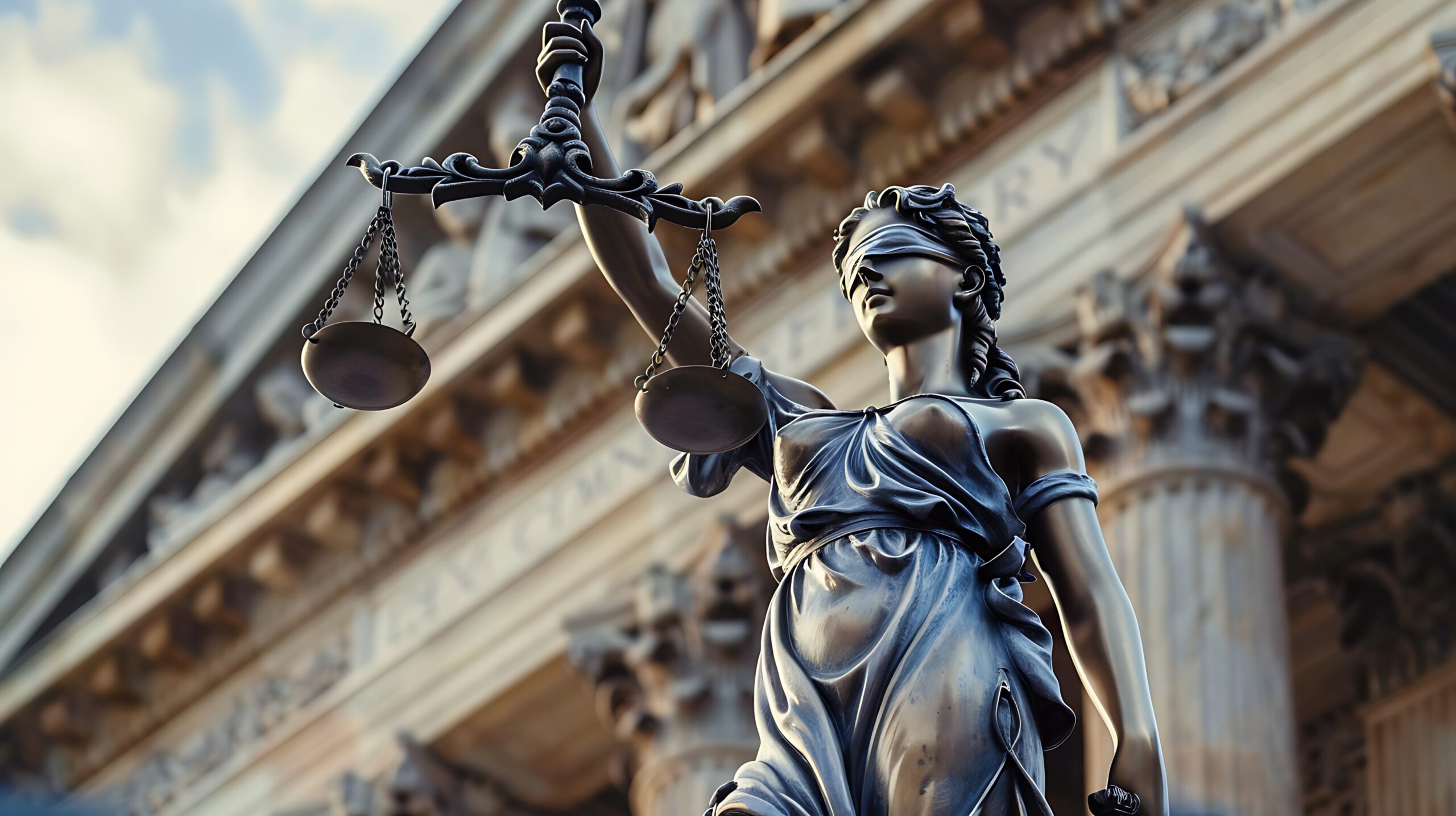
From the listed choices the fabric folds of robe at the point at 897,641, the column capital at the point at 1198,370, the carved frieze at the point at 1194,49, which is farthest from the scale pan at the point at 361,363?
the carved frieze at the point at 1194,49

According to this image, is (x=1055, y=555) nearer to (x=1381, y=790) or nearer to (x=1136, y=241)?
(x=1136, y=241)

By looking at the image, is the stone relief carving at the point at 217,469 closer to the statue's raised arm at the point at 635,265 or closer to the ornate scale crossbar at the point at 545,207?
the ornate scale crossbar at the point at 545,207

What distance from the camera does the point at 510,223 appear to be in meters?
16.7

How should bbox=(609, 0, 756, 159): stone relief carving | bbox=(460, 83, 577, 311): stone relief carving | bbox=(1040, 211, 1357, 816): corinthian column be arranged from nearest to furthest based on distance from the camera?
bbox=(1040, 211, 1357, 816): corinthian column, bbox=(609, 0, 756, 159): stone relief carving, bbox=(460, 83, 577, 311): stone relief carving

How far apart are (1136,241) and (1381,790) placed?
3157 mm

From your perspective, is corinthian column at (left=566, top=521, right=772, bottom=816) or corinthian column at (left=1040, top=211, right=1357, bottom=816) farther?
corinthian column at (left=566, top=521, right=772, bottom=816)

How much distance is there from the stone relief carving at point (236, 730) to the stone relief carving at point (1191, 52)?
734 cm

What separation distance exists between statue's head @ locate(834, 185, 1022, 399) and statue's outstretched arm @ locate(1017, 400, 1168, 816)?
7.1 inches

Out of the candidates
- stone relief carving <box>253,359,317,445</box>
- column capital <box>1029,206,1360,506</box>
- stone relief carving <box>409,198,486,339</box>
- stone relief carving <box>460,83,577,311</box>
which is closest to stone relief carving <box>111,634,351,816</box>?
stone relief carving <box>253,359,317,445</box>

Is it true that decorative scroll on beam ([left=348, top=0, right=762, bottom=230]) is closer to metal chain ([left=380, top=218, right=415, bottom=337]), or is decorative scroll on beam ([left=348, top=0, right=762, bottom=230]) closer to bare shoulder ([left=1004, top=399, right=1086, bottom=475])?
metal chain ([left=380, top=218, right=415, bottom=337])

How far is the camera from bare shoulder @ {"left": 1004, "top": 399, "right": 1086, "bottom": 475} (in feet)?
12.4

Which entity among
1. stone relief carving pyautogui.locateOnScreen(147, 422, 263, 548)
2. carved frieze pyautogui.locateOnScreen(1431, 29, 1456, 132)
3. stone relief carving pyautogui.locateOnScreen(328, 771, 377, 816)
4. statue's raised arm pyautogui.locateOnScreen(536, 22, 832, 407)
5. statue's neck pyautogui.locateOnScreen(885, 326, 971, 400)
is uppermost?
stone relief carving pyautogui.locateOnScreen(147, 422, 263, 548)

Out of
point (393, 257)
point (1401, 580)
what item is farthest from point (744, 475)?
point (393, 257)

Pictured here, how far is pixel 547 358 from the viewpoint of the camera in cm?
1520
